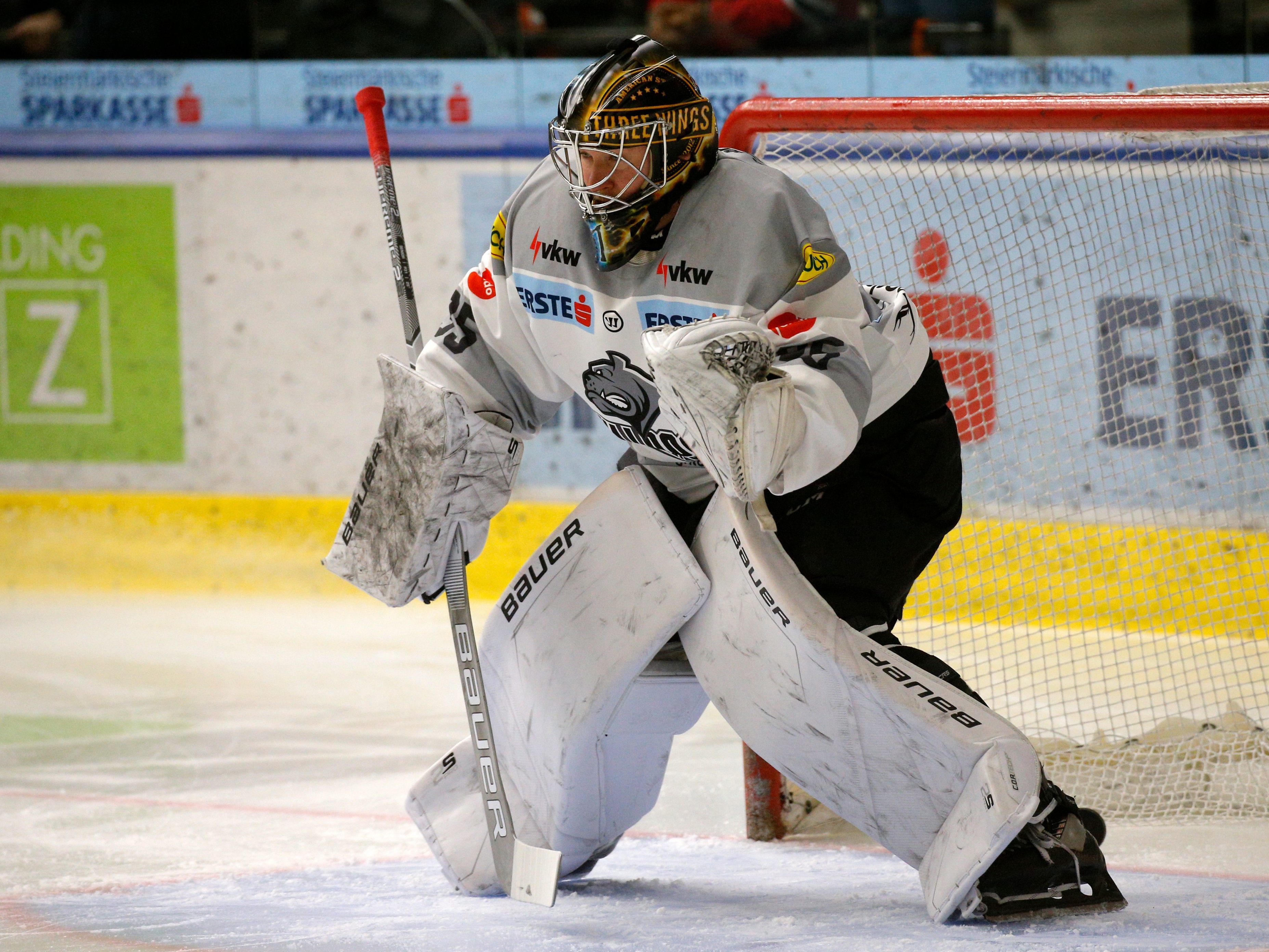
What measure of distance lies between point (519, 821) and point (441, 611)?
86.4 inches

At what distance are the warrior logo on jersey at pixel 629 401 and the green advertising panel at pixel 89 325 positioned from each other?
10.6ft

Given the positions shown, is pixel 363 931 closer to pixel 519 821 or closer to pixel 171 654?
pixel 519 821

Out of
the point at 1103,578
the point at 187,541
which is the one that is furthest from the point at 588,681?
the point at 187,541

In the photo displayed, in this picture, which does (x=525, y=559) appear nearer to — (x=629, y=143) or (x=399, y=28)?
(x=399, y=28)

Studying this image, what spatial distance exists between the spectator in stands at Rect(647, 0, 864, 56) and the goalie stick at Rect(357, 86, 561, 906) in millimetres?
2663

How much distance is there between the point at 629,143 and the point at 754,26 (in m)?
3.08

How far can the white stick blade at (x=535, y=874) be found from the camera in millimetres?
2002

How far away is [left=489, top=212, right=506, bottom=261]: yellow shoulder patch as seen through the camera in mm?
2074

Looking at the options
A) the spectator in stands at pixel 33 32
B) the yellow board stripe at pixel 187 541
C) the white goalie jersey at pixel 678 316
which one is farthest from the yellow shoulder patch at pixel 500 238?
A: the spectator in stands at pixel 33 32

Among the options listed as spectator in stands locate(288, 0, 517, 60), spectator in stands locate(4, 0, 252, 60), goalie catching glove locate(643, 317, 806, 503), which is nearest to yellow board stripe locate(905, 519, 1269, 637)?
goalie catching glove locate(643, 317, 806, 503)

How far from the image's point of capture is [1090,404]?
3.27 m

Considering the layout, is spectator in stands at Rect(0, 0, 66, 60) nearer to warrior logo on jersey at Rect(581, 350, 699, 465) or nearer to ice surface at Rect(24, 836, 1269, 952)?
ice surface at Rect(24, 836, 1269, 952)

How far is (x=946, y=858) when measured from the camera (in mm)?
1809

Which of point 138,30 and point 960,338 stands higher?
point 138,30
